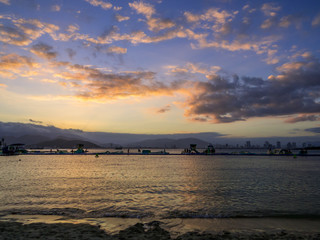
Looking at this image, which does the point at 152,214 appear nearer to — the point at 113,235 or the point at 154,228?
the point at 154,228

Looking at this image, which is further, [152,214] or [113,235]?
[152,214]

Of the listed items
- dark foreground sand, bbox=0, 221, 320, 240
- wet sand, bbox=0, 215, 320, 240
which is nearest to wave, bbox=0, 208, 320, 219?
wet sand, bbox=0, 215, 320, 240

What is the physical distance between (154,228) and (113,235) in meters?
2.44

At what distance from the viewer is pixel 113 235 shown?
38.0 feet

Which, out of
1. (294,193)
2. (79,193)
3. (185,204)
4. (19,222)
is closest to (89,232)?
(19,222)

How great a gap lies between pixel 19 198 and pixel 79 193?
18.0ft

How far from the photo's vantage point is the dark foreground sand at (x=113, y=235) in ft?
36.7

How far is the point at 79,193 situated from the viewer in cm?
2347

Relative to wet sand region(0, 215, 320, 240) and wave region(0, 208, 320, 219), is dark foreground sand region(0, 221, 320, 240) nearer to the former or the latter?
wet sand region(0, 215, 320, 240)

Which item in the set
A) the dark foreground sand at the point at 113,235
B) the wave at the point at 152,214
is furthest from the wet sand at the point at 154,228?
the wave at the point at 152,214

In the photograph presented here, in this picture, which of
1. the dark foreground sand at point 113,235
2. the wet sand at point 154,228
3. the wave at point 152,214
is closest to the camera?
the dark foreground sand at point 113,235

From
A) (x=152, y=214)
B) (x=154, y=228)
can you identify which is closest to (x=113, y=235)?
(x=154, y=228)

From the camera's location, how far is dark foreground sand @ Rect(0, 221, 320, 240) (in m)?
11.2

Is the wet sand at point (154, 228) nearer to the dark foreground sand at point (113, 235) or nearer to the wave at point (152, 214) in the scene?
the dark foreground sand at point (113, 235)
